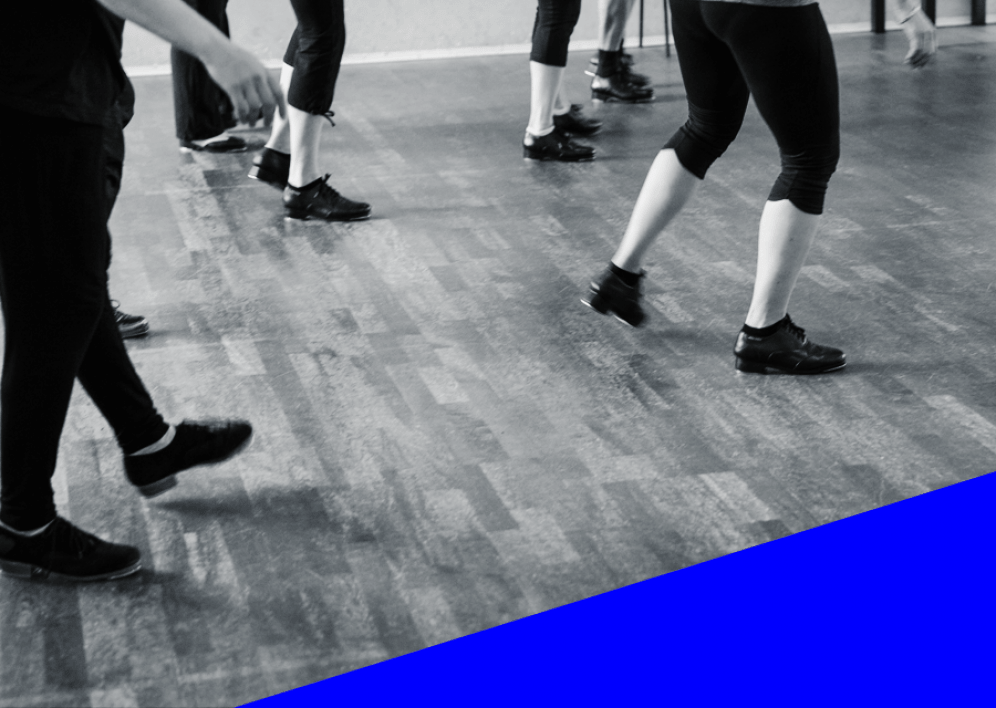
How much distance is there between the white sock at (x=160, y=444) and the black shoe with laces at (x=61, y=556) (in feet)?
0.69

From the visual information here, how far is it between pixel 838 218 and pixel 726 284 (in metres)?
0.61

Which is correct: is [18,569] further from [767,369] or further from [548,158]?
[548,158]

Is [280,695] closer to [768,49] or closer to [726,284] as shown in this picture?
[768,49]

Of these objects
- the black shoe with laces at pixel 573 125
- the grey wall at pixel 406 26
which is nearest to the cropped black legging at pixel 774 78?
the black shoe with laces at pixel 573 125

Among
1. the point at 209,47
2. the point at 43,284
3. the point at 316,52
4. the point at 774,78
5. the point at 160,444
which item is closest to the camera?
the point at 209,47

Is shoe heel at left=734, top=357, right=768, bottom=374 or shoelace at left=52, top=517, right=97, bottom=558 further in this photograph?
shoe heel at left=734, top=357, right=768, bottom=374

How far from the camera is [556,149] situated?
4070 millimetres

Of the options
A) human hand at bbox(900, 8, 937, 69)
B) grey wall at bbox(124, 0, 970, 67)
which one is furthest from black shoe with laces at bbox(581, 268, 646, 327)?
grey wall at bbox(124, 0, 970, 67)

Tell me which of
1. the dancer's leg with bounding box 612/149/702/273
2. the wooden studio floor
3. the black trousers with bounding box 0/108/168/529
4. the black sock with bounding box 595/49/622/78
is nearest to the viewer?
the black trousers with bounding box 0/108/168/529

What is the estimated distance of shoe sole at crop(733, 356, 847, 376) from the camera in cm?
248

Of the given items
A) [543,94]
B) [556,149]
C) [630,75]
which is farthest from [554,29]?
[630,75]

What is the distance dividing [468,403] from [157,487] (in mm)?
631

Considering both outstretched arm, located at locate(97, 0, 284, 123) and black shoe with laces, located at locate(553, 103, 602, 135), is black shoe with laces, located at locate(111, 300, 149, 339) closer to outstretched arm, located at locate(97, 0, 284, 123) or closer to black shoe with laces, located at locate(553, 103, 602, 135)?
outstretched arm, located at locate(97, 0, 284, 123)

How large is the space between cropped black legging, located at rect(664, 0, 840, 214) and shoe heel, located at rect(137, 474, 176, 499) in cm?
125
